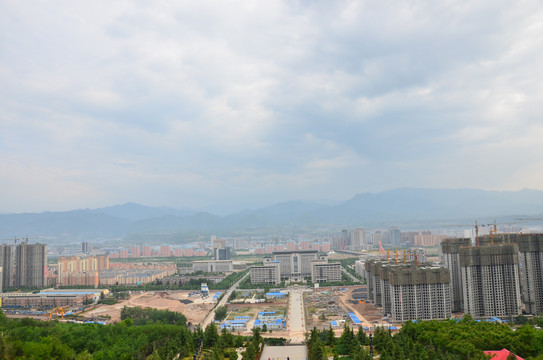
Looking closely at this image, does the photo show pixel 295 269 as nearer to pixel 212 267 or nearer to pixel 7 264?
pixel 212 267

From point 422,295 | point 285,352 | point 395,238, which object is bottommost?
point 285,352

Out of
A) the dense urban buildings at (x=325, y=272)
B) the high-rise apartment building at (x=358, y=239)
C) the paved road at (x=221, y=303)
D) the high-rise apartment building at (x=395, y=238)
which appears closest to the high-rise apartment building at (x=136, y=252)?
the paved road at (x=221, y=303)

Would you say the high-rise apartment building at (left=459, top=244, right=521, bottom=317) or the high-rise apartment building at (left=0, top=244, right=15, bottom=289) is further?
the high-rise apartment building at (left=0, top=244, right=15, bottom=289)

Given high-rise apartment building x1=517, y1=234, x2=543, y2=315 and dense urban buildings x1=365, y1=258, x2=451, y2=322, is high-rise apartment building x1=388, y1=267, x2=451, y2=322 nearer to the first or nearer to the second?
dense urban buildings x1=365, y1=258, x2=451, y2=322

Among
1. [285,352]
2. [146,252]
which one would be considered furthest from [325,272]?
[146,252]

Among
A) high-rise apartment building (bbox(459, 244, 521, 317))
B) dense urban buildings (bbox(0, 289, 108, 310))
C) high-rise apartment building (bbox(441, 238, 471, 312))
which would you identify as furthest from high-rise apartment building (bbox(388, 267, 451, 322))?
dense urban buildings (bbox(0, 289, 108, 310))

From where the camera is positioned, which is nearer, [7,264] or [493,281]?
[493,281]

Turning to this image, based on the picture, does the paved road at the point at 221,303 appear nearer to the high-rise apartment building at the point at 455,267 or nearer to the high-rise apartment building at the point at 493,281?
the high-rise apartment building at the point at 455,267
